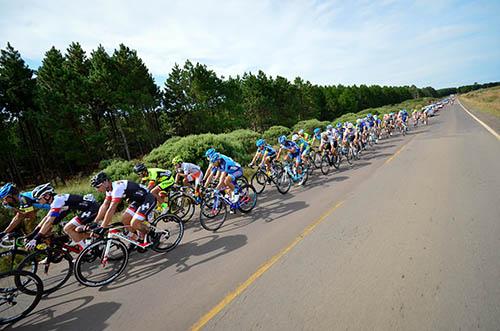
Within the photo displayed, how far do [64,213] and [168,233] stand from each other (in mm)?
2087

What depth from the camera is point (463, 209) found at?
193 inches

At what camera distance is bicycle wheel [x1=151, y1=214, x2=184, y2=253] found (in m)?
5.23

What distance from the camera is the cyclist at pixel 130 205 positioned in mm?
4445

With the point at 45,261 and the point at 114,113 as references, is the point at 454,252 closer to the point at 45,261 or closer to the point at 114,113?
the point at 45,261

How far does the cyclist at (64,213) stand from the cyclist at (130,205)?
465mm

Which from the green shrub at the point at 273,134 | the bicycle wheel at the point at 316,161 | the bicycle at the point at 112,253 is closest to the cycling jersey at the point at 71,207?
the bicycle at the point at 112,253

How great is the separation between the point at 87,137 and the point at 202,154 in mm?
21622

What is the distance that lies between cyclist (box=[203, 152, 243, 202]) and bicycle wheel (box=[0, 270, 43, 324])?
13.2 ft

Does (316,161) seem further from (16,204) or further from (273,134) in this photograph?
(273,134)

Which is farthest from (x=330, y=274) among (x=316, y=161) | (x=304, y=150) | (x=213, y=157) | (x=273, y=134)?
(x=273, y=134)

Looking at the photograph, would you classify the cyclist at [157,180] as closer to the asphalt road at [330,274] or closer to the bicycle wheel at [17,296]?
the asphalt road at [330,274]

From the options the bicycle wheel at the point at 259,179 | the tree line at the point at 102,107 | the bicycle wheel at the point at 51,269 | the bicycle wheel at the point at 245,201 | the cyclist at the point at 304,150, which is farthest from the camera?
the tree line at the point at 102,107

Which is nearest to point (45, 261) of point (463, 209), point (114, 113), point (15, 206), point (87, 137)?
point (15, 206)

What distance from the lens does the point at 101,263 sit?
467 centimetres
